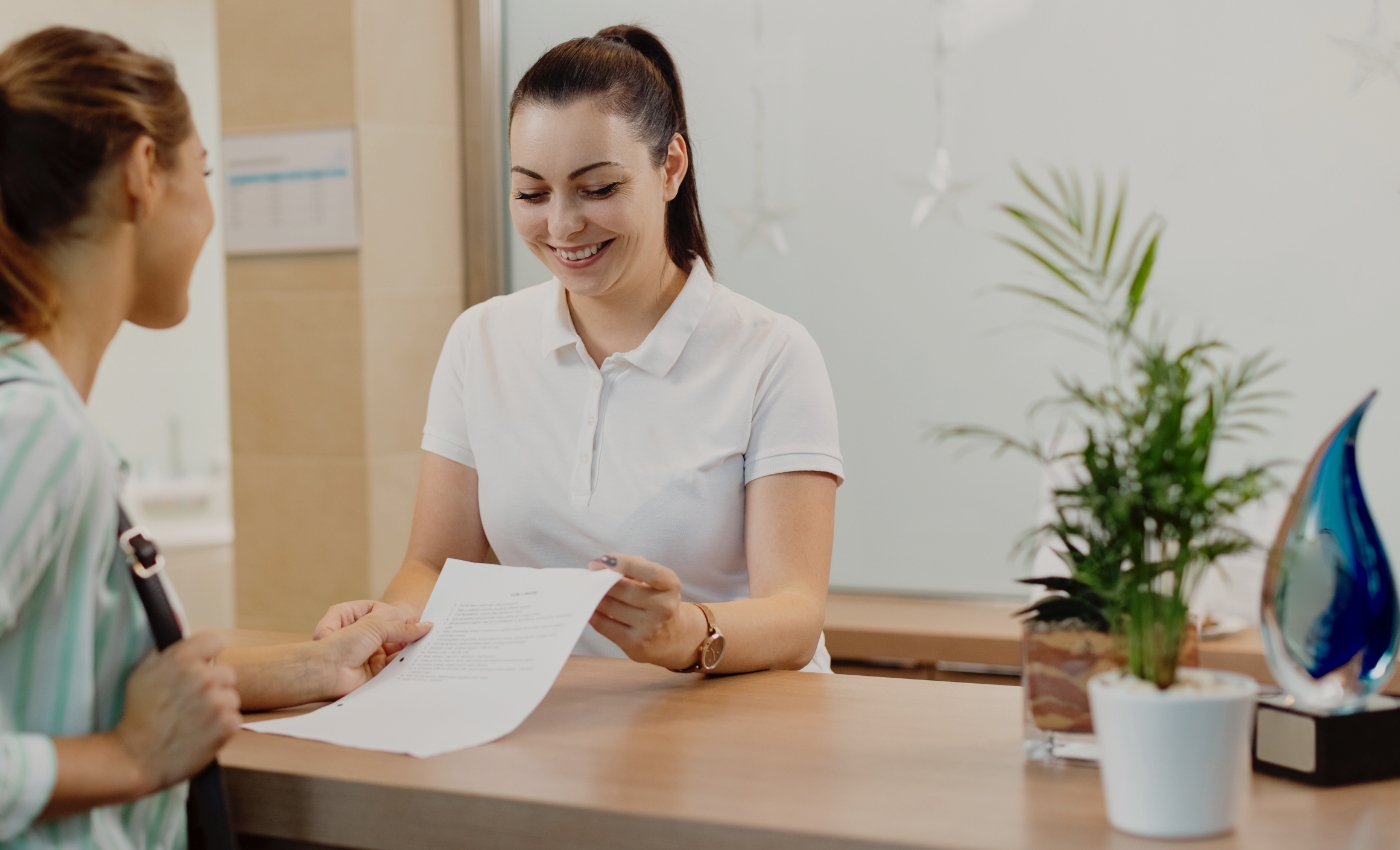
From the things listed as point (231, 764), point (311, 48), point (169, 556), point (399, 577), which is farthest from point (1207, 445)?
point (169, 556)

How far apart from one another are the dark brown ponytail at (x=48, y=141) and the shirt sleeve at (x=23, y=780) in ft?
1.01

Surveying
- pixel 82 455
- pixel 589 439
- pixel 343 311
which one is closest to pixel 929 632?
pixel 589 439

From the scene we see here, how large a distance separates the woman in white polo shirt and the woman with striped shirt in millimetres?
667

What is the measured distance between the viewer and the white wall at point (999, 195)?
2531 millimetres

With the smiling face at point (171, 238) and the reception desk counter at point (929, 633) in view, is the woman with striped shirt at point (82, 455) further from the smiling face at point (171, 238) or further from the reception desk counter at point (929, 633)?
the reception desk counter at point (929, 633)

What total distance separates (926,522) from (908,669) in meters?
0.38

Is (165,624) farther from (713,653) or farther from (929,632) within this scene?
(929,632)

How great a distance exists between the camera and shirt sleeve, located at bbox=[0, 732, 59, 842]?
2.98ft

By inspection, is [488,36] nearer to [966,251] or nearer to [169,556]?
[966,251]

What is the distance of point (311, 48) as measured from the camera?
2.97 metres

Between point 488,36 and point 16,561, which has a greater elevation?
point 488,36

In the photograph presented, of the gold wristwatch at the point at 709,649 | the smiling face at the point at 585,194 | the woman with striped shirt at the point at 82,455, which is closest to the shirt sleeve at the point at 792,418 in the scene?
the smiling face at the point at 585,194

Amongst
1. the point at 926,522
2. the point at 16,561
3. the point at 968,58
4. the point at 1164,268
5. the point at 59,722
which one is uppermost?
the point at 968,58

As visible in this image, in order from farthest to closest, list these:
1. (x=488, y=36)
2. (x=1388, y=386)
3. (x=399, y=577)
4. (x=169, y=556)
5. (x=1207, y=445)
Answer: (x=169, y=556) → (x=488, y=36) → (x=1388, y=386) → (x=399, y=577) → (x=1207, y=445)
